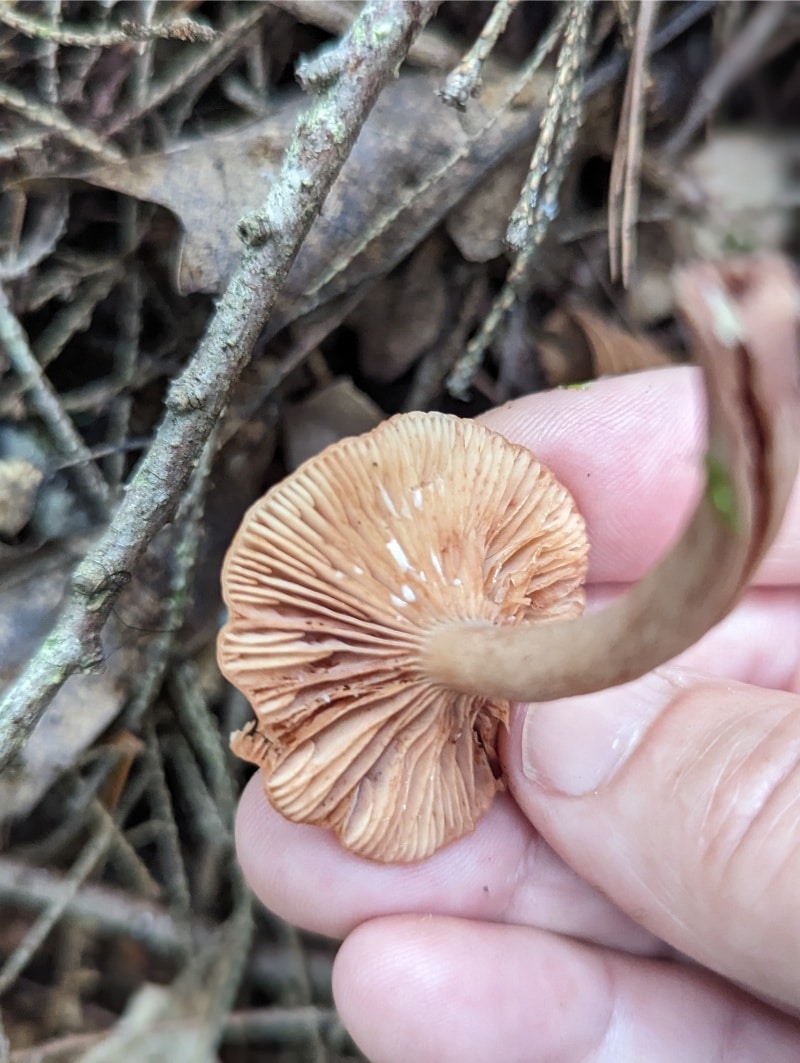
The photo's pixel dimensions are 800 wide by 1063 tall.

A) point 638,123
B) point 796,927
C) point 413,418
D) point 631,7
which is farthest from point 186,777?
point 631,7

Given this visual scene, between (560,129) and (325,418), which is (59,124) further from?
(560,129)

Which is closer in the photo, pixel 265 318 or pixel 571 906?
pixel 265 318

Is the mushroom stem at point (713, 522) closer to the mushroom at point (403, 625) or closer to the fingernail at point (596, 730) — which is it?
the mushroom at point (403, 625)

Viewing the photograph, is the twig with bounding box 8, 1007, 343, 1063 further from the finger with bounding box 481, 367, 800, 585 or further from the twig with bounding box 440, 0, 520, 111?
the twig with bounding box 440, 0, 520, 111

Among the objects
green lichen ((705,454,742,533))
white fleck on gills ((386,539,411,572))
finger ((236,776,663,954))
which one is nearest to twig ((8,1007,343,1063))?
finger ((236,776,663,954))

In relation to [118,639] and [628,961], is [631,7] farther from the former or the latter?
[628,961]

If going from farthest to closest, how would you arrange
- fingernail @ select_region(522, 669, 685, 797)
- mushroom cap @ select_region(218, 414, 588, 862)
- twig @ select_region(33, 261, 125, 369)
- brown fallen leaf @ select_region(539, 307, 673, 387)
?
brown fallen leaf @ select_region(539, 307, 673, 387)
twig @ select_region(33, 261, 125, 369)
fingernail @ select_region(522, 669, 685, 797)
mushroom cap @ select_region(218, 414, 588, 862)
